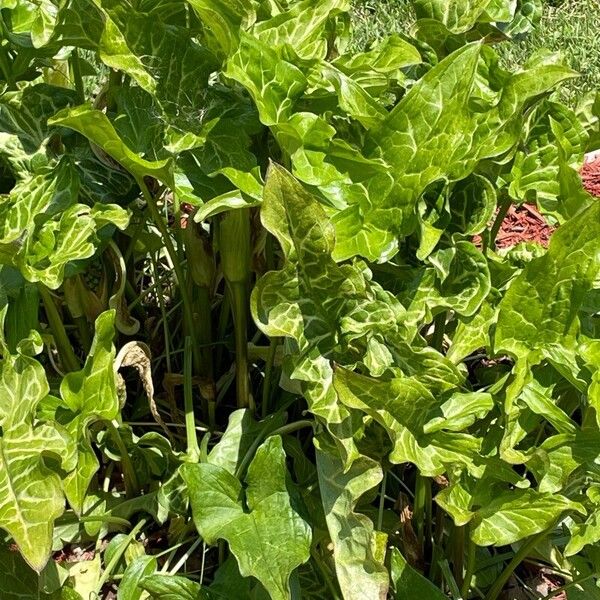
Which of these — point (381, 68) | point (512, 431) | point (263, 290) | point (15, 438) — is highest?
point (381, 68)

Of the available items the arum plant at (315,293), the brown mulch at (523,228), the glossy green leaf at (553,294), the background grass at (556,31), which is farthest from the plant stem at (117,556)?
the background grass at (556,31)

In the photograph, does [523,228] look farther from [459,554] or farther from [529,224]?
[459,554]

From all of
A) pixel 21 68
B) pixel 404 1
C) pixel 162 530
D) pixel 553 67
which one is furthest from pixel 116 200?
pixel 404 1

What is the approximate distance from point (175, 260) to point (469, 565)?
2.08ft

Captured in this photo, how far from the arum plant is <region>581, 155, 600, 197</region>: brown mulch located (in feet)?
2.95

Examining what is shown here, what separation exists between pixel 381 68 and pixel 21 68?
570 mm

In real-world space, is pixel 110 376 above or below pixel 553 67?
below

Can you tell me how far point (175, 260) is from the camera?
5.19 ft

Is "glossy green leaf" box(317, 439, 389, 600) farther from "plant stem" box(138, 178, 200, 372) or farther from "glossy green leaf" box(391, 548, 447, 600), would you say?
"plant stem" box(138, 178, 200, 372)

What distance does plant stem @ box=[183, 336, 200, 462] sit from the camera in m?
1.55

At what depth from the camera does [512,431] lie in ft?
4.28

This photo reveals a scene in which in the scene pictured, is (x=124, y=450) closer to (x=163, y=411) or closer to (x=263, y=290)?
(x=163, y=411)

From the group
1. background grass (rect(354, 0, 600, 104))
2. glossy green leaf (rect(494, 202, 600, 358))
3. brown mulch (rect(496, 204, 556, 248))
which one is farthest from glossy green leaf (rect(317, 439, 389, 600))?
background grass (rect(354, 0, 600, 104))

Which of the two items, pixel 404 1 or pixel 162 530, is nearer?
pixel 162 530
